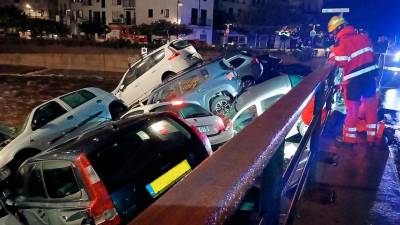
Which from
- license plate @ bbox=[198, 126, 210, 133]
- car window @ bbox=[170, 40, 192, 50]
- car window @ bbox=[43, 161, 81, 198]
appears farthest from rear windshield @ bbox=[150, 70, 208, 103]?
car window @ bbox=[43, 161, 81, 198]

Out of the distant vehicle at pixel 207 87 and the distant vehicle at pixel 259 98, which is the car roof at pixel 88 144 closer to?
the distant vehicle at pixel 259 98

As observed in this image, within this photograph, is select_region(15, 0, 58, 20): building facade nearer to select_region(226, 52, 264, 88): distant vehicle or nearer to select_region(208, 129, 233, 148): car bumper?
select_region(226, 52, 264, 88): distant vehicle

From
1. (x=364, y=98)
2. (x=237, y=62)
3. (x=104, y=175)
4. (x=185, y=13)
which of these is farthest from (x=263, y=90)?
(x=185, y=13)

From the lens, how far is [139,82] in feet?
42.1

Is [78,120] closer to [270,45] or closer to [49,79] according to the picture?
[49,79]

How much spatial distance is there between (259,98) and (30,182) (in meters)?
4.82

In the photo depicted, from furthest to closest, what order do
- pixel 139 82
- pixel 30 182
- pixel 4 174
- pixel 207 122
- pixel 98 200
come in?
1. pixel 139 82
2. pixel 207 122
3. pixel 4 174
4. pixel 30 182
5. pixel 98 200

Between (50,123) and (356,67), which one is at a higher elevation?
(356,67)

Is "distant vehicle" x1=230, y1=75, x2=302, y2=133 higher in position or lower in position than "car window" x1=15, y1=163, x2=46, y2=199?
higher

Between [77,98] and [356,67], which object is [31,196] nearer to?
[356,67]

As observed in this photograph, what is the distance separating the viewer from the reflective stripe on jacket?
5.20 m

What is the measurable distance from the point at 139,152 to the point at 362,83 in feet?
10.3

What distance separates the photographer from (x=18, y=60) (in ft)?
120

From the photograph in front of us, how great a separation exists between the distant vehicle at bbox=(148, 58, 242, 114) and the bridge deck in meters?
5.62
